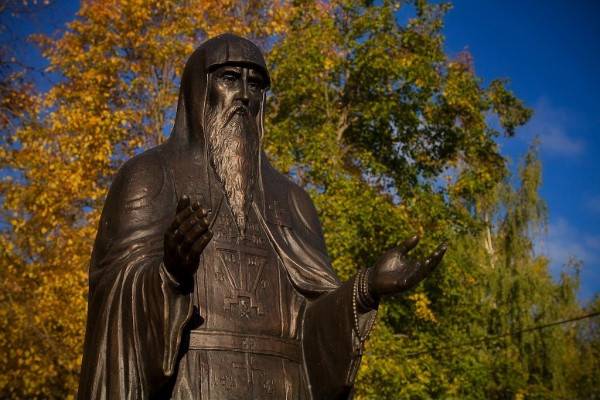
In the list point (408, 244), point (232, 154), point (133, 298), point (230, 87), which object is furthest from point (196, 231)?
point (230, 87)

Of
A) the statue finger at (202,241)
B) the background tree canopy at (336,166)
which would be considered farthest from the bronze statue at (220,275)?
the background tree canopy at (336,166)

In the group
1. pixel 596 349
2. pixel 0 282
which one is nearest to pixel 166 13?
pixel 0 282

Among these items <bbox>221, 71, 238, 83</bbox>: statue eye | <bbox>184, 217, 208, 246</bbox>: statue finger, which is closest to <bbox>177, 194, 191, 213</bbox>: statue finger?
<bbox>184, 217, 208, 246</bbox>: statue finger

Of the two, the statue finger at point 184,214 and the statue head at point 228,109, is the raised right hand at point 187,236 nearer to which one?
the statue finger at point 184,214

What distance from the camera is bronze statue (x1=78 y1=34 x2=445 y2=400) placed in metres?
4.25

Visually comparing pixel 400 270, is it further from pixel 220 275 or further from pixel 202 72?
pixel 202 72

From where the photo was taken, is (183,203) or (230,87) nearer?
(183,203)

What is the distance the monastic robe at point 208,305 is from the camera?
4273 mm

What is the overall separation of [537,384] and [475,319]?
4045 millimetres

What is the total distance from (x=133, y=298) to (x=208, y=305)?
43 centimetres

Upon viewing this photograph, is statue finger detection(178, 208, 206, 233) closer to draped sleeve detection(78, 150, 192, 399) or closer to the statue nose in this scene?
draped sleeve detection(78, 150, 192, 399)

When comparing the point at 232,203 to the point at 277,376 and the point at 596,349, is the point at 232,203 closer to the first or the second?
the point at 277,376

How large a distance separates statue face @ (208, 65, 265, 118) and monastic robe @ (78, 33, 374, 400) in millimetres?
215

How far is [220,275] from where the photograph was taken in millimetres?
4695
